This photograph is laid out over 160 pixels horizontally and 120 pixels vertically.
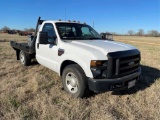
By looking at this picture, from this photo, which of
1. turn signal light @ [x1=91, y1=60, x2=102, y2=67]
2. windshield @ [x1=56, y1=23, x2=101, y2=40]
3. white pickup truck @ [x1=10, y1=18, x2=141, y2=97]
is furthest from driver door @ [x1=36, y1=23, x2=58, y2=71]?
turn signal light @ [x1=91, y1=60, x2=102, y2=67]

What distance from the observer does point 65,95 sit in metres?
4.58

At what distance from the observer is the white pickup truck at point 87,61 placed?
3885 millimetres

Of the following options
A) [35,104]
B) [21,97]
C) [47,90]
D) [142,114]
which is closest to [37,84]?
[47,90]

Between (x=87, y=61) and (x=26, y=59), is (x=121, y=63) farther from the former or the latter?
(x=26, y=59)

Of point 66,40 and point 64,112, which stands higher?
point 66,40

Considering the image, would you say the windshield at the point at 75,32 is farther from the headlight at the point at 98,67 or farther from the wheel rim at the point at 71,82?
the headlight at the point at 98,67

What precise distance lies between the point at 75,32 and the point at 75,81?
5.85ft

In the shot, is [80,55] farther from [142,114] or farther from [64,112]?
[142,114]

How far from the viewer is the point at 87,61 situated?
3955mm

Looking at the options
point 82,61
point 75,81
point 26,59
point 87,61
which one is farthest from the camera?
→ point 26,59

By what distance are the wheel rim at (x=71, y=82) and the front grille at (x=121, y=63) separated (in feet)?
2.89

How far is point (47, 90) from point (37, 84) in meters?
0.48

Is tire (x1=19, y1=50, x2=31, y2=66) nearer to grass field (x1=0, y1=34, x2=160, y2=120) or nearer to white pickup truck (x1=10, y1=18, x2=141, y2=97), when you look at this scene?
grass field (x1=0, y1=34, x2=160, y2=120)

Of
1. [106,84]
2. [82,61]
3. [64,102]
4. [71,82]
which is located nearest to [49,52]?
[71,82]
